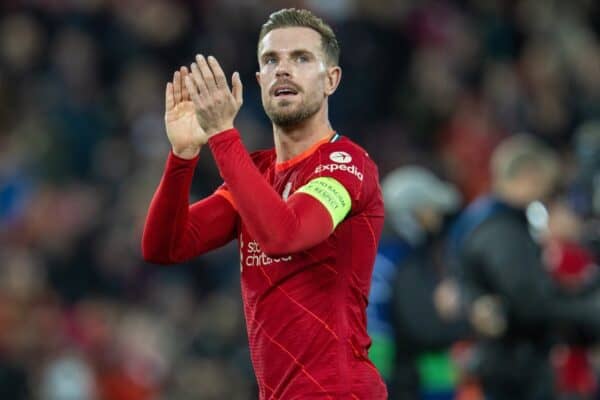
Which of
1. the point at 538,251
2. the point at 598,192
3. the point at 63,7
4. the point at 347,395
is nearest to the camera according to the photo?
the point at 347,395

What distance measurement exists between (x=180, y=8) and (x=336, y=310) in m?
10.0

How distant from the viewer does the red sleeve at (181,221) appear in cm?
500

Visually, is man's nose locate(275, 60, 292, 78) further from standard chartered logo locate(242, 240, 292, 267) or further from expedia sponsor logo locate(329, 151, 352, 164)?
standard chartered logo locate(242, 240, 292, 267)

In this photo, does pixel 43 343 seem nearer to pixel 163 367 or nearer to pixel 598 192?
pixel 163 367

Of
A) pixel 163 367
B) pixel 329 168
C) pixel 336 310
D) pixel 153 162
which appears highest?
pixel 329 168

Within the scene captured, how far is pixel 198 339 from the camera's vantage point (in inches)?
451

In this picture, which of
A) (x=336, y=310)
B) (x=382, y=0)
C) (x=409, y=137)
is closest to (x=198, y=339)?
(x=409, y=137)

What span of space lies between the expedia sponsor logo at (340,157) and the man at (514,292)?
2.97 m

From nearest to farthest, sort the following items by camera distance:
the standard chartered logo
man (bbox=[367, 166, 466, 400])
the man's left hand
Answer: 1. the man's left hand
2. the standard chartered logo
3. man (bbox=[367, 166, 466, 400])

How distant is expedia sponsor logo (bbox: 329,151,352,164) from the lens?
16.1 feet

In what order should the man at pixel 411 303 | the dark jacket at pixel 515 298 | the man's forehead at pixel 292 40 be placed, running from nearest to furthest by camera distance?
the man's forehead at pixel 292 40 < the dark jacket at pixel 515 298 < the man at pixel 411 303

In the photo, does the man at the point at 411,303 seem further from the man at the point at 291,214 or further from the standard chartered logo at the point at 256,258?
the standard chartered logo at the point at 256,258

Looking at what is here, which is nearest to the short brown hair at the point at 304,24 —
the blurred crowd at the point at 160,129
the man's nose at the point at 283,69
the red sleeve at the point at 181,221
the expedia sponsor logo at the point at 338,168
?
the man's nose at the point at 283,69

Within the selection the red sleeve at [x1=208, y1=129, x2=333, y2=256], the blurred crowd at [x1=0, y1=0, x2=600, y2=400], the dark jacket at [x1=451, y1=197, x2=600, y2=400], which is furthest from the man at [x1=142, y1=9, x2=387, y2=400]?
the blurred crowd at [x1=0, y1=0, x2=600, y2=400]
